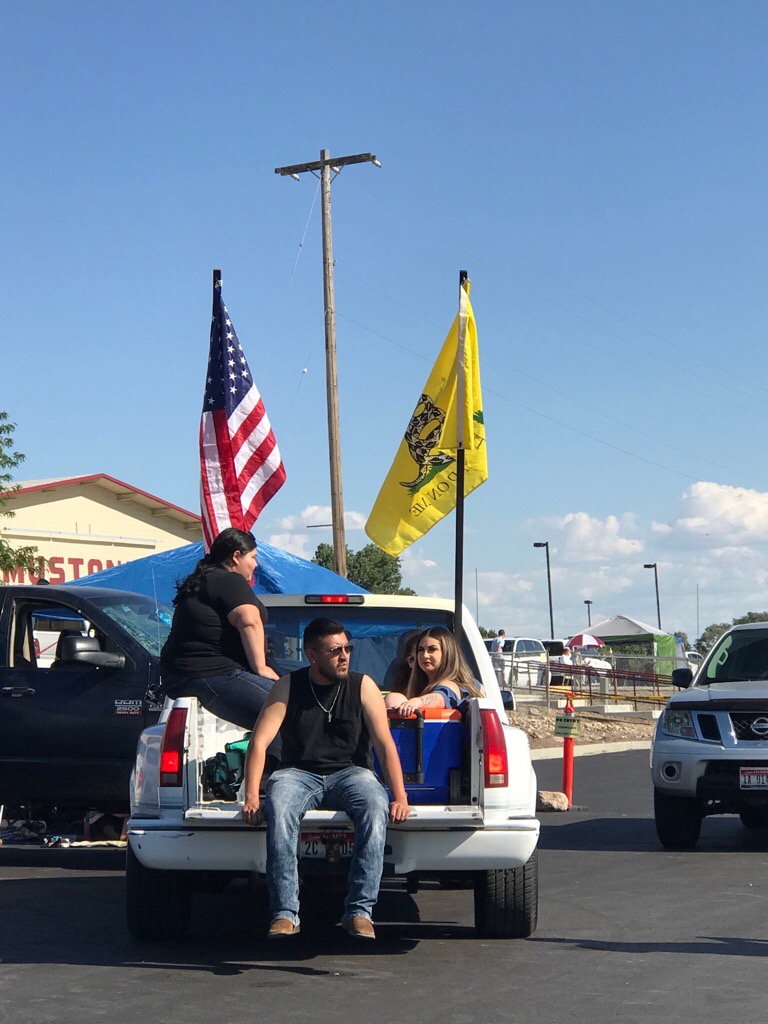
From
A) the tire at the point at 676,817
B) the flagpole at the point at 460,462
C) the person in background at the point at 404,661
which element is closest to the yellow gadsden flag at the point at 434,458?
the flagpole at the point at 460,462

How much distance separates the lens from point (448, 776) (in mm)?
7035

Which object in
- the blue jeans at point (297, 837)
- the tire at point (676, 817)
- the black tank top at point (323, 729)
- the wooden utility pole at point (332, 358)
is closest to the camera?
the blue jeans at point (297, 837)

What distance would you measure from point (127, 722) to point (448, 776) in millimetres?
3718

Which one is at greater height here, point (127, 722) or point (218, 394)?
point (218, 394)

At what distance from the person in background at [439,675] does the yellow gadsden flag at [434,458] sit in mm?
3064

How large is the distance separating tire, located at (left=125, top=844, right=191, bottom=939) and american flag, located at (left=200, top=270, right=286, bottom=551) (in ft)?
26.3

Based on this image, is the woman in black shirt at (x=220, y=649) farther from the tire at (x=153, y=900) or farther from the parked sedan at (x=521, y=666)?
the parked sedan at (x=521, y=666)

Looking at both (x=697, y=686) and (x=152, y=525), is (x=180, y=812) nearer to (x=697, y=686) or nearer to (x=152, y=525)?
(x=697, y=686)

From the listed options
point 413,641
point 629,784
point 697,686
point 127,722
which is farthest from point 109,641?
point 629,784

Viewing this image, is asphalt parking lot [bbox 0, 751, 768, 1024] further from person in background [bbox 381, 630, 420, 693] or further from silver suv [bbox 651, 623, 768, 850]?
person in background [bbox 381, 630, 420, 693]

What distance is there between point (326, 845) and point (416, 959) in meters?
0.68

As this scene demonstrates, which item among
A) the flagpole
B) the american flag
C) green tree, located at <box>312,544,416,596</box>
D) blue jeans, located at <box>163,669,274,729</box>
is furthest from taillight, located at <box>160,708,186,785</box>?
green tree, located at <box>312,544,416,596</box>

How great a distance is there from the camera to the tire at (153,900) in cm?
702

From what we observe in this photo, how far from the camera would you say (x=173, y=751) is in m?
6.78
